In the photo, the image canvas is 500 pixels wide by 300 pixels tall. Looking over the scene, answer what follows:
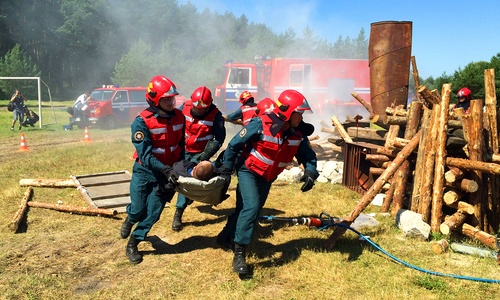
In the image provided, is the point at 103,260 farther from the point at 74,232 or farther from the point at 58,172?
the point at 58,172

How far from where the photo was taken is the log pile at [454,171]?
5562 millimetres

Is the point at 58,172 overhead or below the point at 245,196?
below

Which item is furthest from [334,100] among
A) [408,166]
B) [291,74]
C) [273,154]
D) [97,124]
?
[273,154]

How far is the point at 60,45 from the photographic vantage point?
52688 mm

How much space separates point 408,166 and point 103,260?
15.2 ft

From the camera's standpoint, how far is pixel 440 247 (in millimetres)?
5105

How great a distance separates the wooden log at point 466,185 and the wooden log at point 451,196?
84 mm

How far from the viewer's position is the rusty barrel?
8.41m

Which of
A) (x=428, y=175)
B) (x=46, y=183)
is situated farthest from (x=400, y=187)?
(x=46, y=183)

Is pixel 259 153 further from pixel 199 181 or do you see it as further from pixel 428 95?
pixel 428 95

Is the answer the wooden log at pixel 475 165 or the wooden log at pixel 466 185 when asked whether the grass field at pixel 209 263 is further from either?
the wooden log at pixel 475 165

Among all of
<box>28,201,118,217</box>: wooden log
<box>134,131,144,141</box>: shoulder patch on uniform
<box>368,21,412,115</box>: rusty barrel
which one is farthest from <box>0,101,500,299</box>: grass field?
<box>368,21,412,115</box>: rusty barrel

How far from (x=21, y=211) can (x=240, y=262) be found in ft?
12.2

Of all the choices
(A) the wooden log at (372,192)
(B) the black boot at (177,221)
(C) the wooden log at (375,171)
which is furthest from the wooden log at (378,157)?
(B) the black boot at (177,221)
